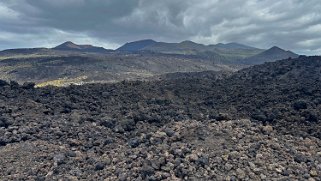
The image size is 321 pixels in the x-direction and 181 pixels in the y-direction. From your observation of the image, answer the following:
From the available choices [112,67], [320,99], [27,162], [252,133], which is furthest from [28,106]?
[112,67]

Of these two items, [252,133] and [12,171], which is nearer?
[12,171]

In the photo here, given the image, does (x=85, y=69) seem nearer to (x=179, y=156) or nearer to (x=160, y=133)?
(x=160, y=133)

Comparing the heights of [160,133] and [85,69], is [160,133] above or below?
above

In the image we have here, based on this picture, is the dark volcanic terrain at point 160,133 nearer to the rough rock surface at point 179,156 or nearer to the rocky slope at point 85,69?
the rough rock surface at point 179,156

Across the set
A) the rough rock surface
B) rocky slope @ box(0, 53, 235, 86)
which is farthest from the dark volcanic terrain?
rocky slope @ box(0, 53, 235, 86)

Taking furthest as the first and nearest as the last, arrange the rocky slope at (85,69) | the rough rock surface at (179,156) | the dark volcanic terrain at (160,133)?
the rocky slope at (85,69), the dark volcanic terrain at (160,133), the rough rock surface at (179,156)

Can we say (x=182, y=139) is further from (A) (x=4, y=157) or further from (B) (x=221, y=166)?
(A) (x=4, y=157)

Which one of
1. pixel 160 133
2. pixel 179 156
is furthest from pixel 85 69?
pixel 179 156

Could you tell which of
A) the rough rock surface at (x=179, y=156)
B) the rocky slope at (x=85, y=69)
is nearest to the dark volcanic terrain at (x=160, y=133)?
the rough rock surface at (x=179, y=156)
